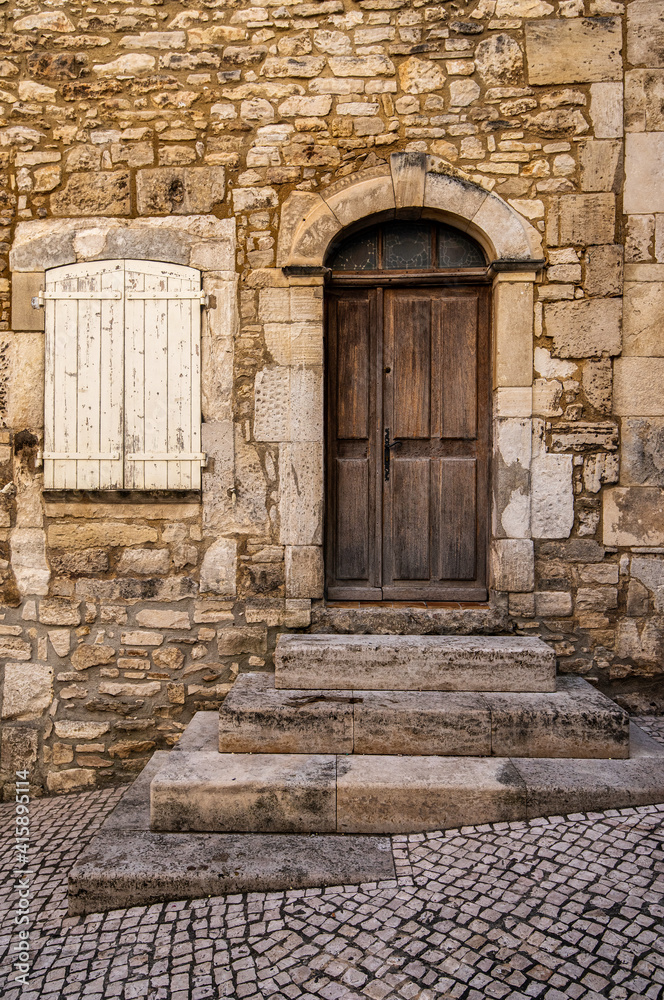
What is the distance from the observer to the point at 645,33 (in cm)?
349

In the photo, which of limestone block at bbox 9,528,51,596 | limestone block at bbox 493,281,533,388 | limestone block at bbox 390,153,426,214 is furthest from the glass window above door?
limestone block at bbox 9,528,51,596

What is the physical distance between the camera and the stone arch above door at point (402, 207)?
353 centimetres

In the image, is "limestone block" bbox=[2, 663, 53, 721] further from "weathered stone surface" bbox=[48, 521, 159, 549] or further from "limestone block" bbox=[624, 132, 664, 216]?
"limestone block" bbox=[624, 132, 664, 216]

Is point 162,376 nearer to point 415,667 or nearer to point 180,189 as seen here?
point 180,189

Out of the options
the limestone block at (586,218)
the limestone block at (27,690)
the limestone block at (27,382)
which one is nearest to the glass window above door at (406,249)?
the limestone block at (586,218)

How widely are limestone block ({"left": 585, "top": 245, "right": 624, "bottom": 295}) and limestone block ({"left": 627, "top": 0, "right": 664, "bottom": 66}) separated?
3.46 feet

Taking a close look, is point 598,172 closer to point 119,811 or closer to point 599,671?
point 599,671

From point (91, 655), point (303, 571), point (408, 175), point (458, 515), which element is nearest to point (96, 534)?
point (91, 655)

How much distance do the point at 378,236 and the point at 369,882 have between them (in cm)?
336

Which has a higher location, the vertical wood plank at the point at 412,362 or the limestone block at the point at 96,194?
the limestone block at the point at 96,194

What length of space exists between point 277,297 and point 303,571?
5.20 feet

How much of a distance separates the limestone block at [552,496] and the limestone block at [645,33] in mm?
2254

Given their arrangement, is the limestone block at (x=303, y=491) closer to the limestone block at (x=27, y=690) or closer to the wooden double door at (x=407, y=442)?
the wooden double door at (x=407, y=442)

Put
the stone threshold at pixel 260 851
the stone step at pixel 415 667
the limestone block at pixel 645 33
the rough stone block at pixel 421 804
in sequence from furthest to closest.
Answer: the limestone block at pixel 645 33, the stone step at pixel 415 667, the rough stone block at pixel 421 804, the stone threshold at pixel 260 851
